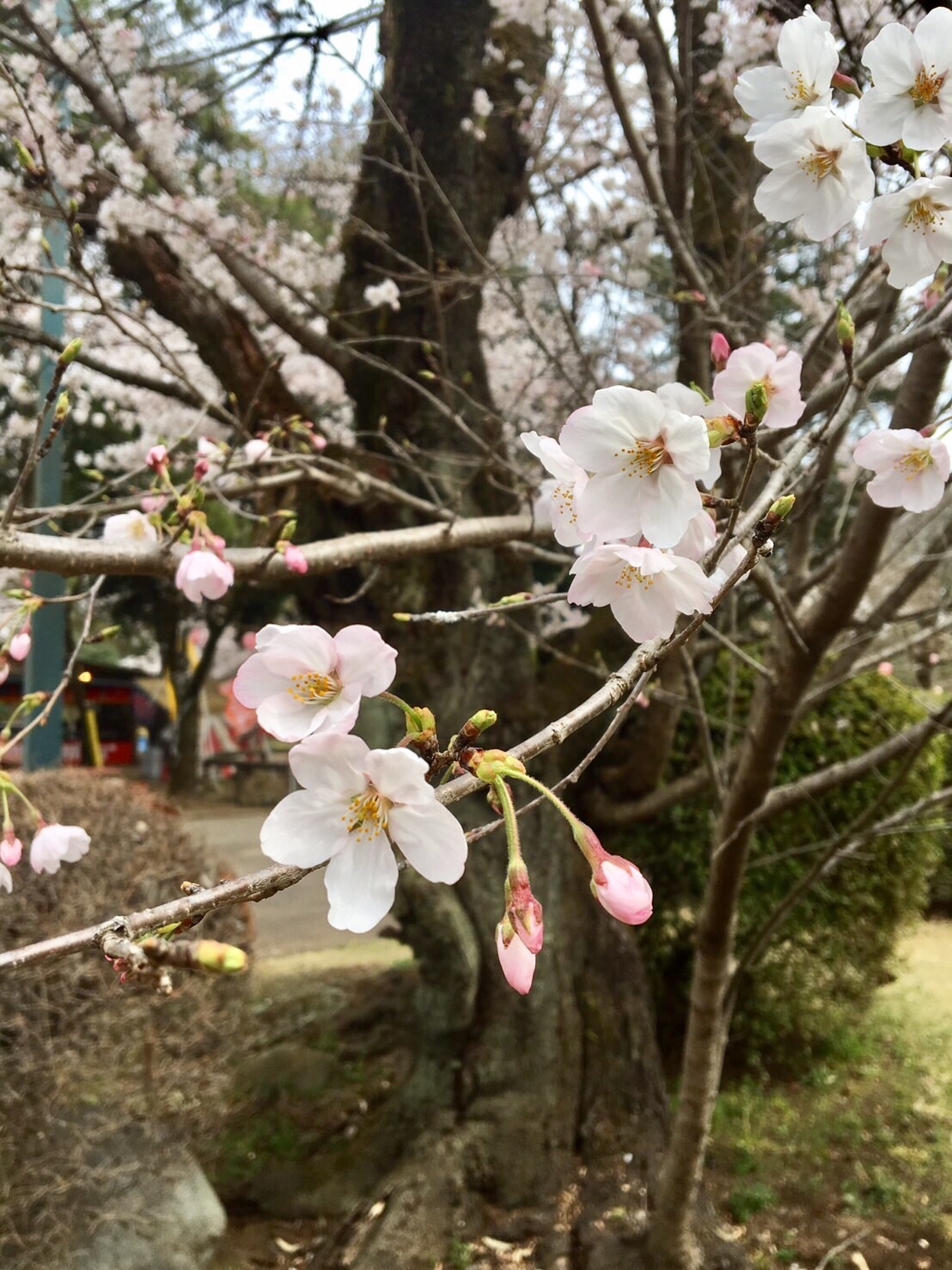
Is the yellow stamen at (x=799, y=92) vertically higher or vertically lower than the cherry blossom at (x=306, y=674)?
higher

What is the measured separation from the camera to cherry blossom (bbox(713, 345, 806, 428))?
991 mm

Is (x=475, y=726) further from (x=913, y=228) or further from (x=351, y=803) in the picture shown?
(x=913, y=228)

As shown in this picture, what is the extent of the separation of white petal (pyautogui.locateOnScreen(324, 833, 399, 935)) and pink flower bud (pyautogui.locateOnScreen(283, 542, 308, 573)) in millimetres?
1018

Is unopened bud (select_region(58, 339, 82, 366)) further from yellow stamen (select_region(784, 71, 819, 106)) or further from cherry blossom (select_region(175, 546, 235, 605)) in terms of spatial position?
yellow stamen (select_region(784, 71, 819, 106))

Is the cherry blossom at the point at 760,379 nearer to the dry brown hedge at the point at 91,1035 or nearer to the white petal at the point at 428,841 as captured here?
the white petal at the point at 428,841

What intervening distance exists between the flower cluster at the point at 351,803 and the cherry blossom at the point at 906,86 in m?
0.75

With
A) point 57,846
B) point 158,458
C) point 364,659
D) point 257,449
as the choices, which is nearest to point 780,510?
point 364,659

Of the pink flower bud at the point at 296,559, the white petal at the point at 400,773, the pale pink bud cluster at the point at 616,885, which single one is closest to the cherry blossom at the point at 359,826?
the white petal at the point at 400,773

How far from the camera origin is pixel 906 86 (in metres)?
0.86

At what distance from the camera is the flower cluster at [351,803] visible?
60 cm

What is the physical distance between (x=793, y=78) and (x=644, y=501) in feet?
2.19

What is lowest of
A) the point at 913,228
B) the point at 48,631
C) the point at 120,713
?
the point at 120,713

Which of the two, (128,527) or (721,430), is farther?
(128,527)

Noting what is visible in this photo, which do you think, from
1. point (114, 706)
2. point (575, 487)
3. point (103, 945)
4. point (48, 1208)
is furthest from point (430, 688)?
point (114, 706)
